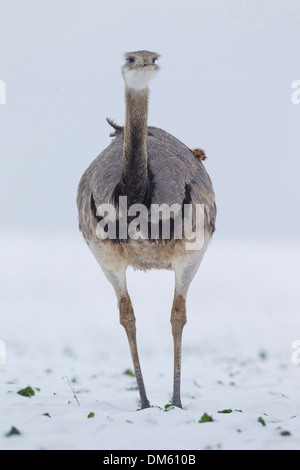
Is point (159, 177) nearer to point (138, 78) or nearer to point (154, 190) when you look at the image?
point (154, 190)

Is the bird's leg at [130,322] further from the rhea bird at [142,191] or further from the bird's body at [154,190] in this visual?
the bird's body at [154,190]

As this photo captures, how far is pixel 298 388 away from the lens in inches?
316

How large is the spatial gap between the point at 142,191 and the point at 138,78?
0.85m

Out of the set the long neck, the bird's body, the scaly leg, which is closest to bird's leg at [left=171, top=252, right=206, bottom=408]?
the bird's body

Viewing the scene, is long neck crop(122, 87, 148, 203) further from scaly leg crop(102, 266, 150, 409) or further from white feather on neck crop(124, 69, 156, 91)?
scaly leg crop(102, 266, 150, 409)

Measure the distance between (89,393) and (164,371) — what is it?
8.26ft

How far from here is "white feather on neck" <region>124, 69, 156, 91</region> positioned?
5.36 meters

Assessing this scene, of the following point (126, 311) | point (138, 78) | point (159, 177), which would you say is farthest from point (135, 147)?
point (126, 311)

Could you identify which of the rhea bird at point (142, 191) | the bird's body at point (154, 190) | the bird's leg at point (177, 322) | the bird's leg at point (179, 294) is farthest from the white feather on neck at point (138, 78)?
the bird's leg at point (177, 322)

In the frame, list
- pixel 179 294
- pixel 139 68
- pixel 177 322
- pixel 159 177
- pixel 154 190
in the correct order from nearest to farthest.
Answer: pixel 139 68 → pixel 154 190 → pixel 159 177 → pixel 179 294 → pixel 177 322

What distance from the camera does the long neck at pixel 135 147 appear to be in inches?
216

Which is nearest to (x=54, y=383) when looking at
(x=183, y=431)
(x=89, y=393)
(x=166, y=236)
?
(x=89, y=393)

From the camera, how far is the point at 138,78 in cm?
543

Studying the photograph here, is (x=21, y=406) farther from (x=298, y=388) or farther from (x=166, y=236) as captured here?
(x=298, y=388)
